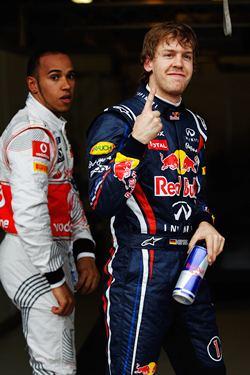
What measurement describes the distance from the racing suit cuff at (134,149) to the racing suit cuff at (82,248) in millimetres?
940

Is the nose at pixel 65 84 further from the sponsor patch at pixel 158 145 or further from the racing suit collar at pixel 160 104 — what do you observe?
the sponsor patch at pixel 158 145

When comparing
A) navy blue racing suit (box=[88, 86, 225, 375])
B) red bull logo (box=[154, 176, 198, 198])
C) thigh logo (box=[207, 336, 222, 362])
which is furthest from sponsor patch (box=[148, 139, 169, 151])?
thigh logo (box=[207, 336, 222, 362])

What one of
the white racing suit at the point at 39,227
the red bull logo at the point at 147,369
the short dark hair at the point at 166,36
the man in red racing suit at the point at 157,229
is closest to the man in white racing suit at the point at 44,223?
the white racing suit at the point at 39,227

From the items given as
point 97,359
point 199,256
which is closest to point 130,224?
point 199,256

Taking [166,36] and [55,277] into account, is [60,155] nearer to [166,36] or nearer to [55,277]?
[55,277]

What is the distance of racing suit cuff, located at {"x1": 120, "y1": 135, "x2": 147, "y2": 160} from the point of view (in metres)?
2.33

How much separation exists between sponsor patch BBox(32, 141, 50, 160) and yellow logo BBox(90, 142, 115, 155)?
1.20ft

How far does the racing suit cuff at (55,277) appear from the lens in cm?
277

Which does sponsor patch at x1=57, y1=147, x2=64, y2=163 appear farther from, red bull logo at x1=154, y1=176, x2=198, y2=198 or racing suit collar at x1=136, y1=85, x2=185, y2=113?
red bull logo at x1=154, y1=176, x2=198, y2=198

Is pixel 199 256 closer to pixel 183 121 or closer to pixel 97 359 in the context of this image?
pixel 183 121

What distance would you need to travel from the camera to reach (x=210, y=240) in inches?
98.8

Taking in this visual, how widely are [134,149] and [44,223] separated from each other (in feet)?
1.93

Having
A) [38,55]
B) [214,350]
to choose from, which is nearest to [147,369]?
[214,350]

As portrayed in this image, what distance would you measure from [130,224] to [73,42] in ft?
27.5
